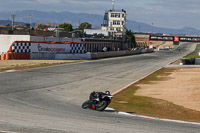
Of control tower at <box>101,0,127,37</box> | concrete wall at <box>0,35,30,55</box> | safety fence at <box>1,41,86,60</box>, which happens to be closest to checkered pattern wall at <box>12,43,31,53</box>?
Answer: safety fence at <box>1,41,86,60</box>

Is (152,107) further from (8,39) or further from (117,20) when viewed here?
(117,20)

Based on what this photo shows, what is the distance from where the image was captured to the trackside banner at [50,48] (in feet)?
136

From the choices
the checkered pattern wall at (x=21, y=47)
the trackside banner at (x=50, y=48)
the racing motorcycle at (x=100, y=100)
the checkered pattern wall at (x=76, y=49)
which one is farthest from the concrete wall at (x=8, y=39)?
the racing motorcycle at (x=100, y=100)

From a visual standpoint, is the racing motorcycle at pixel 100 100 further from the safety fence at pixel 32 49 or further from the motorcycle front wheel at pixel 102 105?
the safety fence at pixel 32 49

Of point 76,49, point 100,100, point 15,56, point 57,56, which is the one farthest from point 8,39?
point 100,100

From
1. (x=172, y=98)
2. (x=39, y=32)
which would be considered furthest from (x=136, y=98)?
(x=39, y=32)

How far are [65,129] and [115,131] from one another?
119 centimetres

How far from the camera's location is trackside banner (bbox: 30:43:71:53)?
4156 cm

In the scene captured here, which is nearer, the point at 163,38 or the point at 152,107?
the point at 152,107

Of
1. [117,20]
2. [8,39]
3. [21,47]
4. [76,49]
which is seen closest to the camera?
[21,47]

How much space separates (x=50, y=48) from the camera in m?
43.4

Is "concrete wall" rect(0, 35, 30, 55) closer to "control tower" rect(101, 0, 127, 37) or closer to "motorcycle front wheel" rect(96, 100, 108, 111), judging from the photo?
"motorcycle front wheel" rect(96, 100, 108, 111)

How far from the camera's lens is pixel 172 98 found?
16.9m

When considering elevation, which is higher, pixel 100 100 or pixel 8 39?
pixel 8 39
